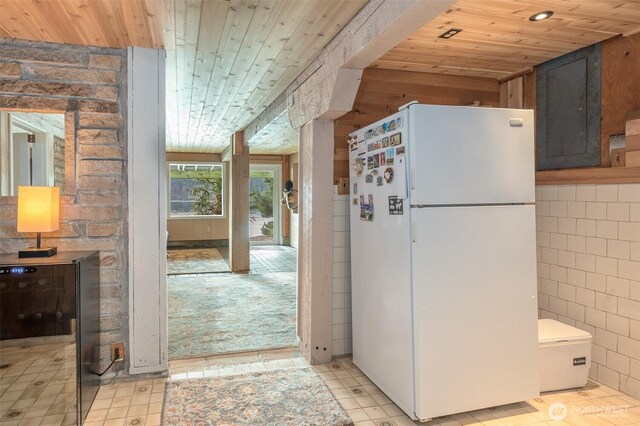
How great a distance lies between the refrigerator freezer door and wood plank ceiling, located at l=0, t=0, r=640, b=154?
0.57 meters

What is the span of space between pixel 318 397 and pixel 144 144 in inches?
76.3

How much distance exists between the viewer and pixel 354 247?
293 cm

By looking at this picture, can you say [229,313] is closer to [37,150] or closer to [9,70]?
[37,150]

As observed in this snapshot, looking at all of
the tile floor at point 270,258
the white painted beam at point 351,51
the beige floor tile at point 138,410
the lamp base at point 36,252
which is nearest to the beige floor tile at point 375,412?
the beige floor tile at point 138,410

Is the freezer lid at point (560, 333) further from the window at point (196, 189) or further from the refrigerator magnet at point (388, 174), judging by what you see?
the window at point (196, 189)

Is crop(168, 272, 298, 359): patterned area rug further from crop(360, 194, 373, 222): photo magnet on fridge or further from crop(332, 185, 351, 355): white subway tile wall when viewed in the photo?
crop(360, 194, 373, 222): photo magnet on fridge

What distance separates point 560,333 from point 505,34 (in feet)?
6.08

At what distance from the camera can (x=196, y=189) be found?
31.9ft

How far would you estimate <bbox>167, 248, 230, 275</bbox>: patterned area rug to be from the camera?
659 cm

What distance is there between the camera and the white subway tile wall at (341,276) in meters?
3.12

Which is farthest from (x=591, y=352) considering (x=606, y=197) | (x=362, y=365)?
(x=362, y=365)

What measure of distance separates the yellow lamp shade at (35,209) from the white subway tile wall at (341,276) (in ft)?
5.93

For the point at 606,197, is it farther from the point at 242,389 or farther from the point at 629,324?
the point at 242,389

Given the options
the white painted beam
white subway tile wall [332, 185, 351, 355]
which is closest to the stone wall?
the white painted beam
